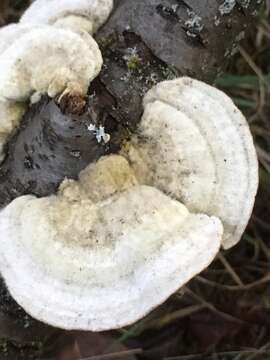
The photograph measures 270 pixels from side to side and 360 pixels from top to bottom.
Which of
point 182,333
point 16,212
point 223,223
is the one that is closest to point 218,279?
point 182,333

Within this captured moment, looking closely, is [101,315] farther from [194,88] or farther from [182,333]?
[182,333]

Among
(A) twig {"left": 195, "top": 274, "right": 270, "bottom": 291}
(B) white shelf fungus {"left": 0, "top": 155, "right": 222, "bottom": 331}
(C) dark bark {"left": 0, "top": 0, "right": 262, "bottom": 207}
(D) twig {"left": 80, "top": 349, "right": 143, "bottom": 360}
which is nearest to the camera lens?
(B) white shelf fungus {"left": 0, "top": 155, "right": 222, "bottom": 331}

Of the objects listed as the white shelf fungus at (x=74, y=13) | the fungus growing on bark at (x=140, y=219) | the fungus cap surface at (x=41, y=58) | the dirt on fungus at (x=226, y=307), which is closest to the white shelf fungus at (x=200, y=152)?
the fungus growing on bark at (x=140, y=219)

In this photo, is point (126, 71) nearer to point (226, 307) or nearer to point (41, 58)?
point (41, 58)

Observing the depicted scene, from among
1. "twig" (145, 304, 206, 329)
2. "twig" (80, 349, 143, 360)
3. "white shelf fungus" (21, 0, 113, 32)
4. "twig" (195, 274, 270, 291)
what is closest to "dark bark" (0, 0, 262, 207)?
"white shelf fungus" (21, 0, 113, 32)

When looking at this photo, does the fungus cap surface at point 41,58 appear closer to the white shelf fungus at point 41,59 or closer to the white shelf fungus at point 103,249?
the white shelf fungus at point 41,59

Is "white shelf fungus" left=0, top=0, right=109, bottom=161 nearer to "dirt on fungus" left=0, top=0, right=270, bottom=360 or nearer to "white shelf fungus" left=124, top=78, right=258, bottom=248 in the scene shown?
"white shelf fungus" left=124, top=78, right=258, bottom=248

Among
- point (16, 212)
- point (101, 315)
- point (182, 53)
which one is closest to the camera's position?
point (101, 315)
